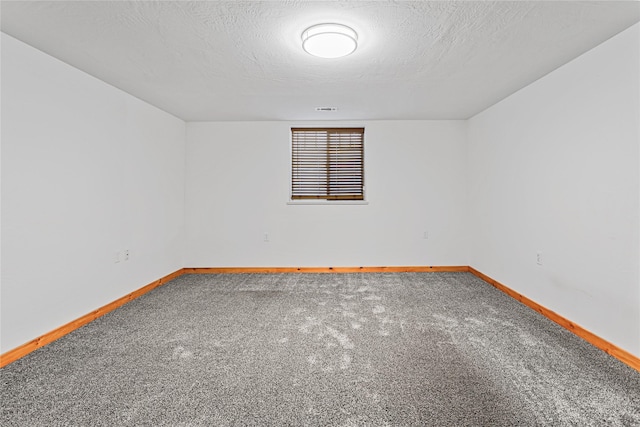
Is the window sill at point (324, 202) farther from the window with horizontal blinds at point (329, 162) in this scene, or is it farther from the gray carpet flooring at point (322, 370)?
the gray carpet flooring at point (322, 370)

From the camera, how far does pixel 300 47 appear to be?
2072 mm

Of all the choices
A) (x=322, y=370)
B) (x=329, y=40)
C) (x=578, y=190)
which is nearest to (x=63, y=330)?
(x=322, y=370)

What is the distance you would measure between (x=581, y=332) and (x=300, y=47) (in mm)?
3048

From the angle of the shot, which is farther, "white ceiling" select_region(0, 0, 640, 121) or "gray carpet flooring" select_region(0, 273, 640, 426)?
"white ceiling" select_region(0, 0, 640, 121)

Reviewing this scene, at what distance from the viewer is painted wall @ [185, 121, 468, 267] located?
4258 mm

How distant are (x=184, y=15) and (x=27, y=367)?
243cm

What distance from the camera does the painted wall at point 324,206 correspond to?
426 cm

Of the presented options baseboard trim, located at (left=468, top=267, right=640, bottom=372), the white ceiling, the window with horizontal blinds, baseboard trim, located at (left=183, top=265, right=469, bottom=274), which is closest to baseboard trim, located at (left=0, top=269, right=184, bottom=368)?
baseboard trim, located at (left=183, top=265, right=469, bottom=274)

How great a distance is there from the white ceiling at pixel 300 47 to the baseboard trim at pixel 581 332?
7.00 ft

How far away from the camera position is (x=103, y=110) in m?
2.77

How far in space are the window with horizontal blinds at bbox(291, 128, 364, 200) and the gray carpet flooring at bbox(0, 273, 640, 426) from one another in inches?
73.9

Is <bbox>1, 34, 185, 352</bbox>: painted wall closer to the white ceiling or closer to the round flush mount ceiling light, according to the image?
the white ceiling

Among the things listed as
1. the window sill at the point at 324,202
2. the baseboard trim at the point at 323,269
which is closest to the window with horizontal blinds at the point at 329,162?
the window sill at the point at 324,202

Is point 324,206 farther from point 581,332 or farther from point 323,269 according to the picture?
point 581,332
